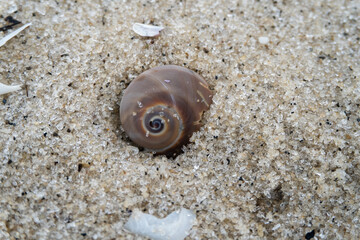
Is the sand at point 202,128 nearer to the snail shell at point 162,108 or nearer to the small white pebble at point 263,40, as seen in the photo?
the small white pebble at point 263,40

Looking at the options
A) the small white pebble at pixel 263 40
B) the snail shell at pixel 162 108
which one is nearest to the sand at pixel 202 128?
the small white pebble at pixel 263 40

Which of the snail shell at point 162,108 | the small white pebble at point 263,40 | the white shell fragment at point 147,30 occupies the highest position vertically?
the small white pebble at point 263,40

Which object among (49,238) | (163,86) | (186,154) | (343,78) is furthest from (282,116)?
(49,238)

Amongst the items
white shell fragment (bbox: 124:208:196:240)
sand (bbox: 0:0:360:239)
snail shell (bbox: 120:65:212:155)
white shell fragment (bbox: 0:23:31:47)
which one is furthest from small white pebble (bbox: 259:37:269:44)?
white shell fragment (bbox: 0:23:31:47)

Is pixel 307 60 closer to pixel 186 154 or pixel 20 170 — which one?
pixel 186 154

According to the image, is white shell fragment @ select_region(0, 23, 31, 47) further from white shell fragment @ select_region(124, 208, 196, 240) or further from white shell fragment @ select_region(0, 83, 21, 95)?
white shell fragment @ select_region(124, 208, 196, 240)

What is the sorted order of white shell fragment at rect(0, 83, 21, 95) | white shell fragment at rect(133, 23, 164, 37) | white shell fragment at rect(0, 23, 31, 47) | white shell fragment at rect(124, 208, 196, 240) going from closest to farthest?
white shell fragment at rect(124, 208, 196, 240) → white shell fragment at rect(0, 83, 21, 95) → white shell fragment at rect(0, 23, 31, 47) → white shell fragment at rect(133, 23, 164, 37)

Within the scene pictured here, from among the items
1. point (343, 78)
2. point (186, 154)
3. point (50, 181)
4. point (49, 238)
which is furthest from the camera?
point (343, 78)
